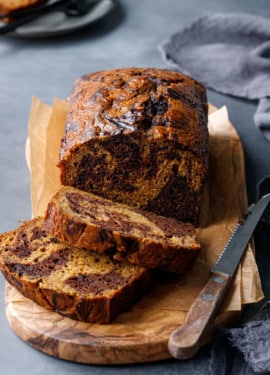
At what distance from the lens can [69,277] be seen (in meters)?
3.08

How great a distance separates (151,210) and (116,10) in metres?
3.17

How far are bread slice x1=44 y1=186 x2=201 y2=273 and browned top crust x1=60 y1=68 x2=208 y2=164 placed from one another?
42cm

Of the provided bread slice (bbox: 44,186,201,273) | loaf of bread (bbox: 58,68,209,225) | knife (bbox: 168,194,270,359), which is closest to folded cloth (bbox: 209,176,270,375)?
knife (bbox: 168,194,270,359)

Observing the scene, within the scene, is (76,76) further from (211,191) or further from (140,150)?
(140,150)

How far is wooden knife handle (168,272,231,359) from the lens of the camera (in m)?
2.74

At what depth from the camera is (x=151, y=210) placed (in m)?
3.76

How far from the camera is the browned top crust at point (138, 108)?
11.9 ft

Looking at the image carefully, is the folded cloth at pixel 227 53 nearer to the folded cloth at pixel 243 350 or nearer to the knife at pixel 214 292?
the knife at pixel 214 292

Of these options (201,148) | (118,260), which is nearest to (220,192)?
(201,148)

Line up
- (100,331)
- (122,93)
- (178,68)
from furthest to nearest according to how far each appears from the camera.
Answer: (178,68)
(122,93)
(100,331)

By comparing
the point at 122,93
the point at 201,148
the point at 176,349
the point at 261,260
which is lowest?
the point at 261,260

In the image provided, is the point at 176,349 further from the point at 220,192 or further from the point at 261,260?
the point at 220,192

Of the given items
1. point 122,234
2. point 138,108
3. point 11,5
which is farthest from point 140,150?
point 11,5

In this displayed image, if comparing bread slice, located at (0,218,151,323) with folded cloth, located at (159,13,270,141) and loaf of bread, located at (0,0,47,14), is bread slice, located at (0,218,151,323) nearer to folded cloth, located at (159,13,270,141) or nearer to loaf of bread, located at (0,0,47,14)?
folded cloth, located at (159,13,270,141)
